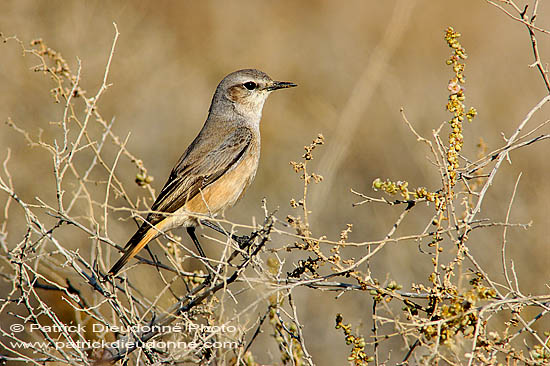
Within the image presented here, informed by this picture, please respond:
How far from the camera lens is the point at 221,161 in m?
5.71

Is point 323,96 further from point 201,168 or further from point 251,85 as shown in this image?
point 201,168

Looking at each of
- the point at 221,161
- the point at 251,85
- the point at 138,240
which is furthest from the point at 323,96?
the point at 138,240

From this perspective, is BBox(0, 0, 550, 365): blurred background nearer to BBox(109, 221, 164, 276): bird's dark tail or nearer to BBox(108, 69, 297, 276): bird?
BBox(108, 69, 297, 276): bird

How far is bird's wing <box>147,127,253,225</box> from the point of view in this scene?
544cm

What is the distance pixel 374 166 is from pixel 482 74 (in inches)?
105

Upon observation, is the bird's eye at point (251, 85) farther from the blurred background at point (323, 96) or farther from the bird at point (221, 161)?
the blurred background at point (323, 96)

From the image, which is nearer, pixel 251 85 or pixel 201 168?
pixel 201 168

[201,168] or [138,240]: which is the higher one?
[201,168]

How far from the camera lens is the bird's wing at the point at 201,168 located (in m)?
5.44

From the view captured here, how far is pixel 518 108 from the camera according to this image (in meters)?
9.65

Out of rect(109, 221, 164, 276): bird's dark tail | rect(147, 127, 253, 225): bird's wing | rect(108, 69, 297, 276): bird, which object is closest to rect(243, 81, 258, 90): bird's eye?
rect(108, 69, 297, 276): bird

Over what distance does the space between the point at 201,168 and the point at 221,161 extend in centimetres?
20

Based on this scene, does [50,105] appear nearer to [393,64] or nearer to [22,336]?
[22,336]

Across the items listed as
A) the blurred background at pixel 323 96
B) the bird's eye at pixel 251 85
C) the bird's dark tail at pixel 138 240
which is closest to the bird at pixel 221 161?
the bird's eye at pixel 251 85
